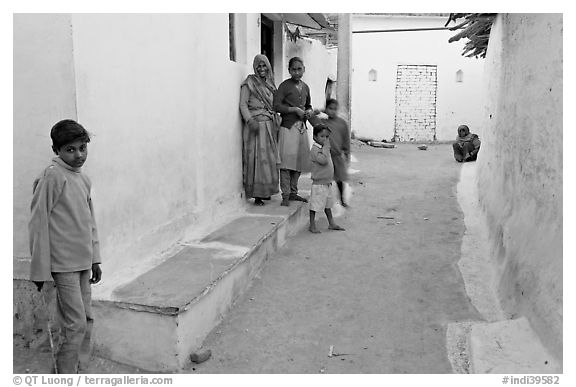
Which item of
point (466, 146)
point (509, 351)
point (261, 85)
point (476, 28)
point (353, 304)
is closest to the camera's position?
point (509, 351)

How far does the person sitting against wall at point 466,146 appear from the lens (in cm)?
1125

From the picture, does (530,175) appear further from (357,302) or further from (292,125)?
(292,125)

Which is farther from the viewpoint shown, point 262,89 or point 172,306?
point 262,89

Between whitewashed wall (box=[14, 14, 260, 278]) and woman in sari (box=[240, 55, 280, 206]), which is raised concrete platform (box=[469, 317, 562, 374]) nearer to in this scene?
whitewashed wall (box=[14, 14, 260, 278])

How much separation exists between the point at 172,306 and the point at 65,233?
2.49ft

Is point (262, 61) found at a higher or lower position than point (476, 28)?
lower

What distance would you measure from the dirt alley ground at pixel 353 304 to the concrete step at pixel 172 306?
0.13 meters

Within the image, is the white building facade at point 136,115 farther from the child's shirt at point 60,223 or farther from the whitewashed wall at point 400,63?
the whitewashed wall at point 400,63

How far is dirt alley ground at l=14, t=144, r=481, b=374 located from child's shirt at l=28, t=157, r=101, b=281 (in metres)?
0.81

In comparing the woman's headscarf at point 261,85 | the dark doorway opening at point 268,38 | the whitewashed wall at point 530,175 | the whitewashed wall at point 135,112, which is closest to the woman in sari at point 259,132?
the woman's headscarf at point 261,85

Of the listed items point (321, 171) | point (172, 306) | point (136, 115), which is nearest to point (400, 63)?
point (321, 171)

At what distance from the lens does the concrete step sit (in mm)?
3221

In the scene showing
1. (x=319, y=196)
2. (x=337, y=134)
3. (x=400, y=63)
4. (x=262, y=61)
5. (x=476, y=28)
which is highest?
(x=400, y=63)

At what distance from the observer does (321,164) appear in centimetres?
588
